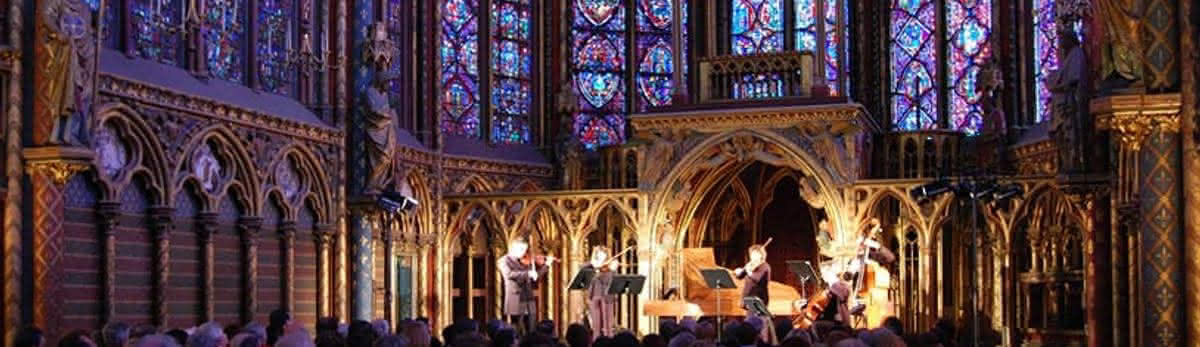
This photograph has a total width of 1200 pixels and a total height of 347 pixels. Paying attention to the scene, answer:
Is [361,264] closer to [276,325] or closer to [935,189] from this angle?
[935,189]

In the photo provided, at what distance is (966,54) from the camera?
3177 centimetres

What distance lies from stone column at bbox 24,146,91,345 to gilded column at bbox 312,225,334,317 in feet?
22.3

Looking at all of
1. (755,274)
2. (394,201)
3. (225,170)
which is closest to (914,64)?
(755,274)

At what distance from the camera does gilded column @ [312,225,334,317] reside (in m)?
26.8

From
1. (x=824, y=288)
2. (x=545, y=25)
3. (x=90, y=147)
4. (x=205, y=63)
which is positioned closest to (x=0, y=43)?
(x=90, y=147)

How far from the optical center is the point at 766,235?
32.7 metres

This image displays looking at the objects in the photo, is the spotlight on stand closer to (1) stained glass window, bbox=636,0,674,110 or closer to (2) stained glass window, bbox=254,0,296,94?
(2) stained glass window, bbox=254,0,296,94

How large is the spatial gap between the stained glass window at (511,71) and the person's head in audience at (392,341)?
20.3 m

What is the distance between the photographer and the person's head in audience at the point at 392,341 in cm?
1203

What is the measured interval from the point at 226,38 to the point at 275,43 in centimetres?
123

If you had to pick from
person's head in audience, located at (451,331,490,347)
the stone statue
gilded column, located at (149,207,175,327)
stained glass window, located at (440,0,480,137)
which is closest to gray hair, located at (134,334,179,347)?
person's head in audience, located at (451,331,490,347)

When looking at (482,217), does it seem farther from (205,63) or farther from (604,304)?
(205,63)

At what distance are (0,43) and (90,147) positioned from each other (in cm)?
141

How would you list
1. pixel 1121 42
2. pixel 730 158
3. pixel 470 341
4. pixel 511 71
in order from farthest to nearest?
1. pixel 511 71
2. pixel 730 158
3. pixel 1121 42
4. pixel 470 341
